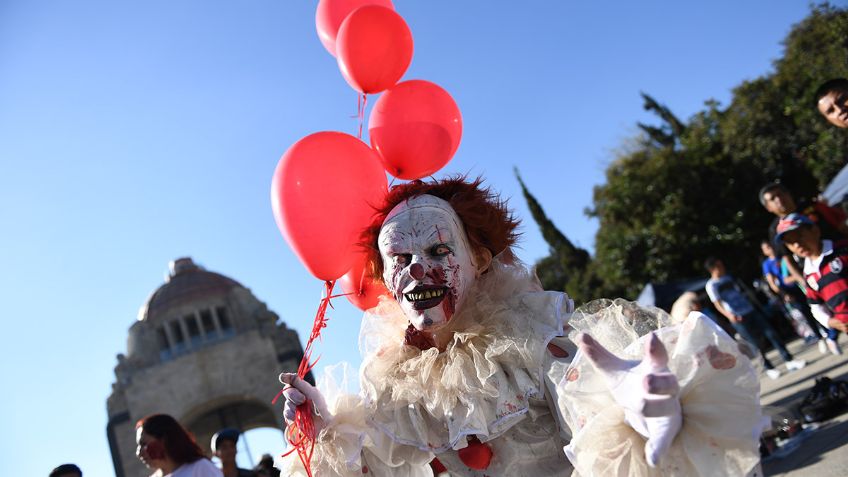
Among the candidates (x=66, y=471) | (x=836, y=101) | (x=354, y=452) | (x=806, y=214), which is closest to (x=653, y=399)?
(x=354, y=452)

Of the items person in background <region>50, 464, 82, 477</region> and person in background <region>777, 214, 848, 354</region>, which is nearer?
person in background <region>777, 214, 848, 354</region>

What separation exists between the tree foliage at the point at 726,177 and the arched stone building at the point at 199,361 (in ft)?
37.4

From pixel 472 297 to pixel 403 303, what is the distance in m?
0.29

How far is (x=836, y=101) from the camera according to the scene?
12.0 feet

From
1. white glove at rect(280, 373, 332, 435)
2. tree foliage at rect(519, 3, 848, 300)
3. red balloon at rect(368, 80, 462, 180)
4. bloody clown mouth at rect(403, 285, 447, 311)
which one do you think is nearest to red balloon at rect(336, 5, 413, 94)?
red balloon at rect(368, 80, 462, 180)

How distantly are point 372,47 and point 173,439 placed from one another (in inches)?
102

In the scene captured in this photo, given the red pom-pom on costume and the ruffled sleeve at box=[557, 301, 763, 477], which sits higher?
the red pom-pom on costume

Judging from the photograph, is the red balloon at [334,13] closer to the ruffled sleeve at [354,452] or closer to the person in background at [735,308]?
the ruffled sleeve at [354,452]

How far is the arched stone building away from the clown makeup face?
68.8ft

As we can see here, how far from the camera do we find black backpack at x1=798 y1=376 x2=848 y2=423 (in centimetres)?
443

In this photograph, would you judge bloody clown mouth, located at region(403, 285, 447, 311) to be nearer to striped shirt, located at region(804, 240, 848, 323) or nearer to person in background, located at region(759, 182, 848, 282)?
striped shirt, located at region(804, 240, 848, 323)

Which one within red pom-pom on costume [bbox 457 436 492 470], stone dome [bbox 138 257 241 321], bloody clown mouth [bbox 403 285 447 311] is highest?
stone dome [bbox 138 257 241 321]

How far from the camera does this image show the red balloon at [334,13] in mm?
3301

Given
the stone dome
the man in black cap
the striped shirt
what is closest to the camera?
the striped shirt
